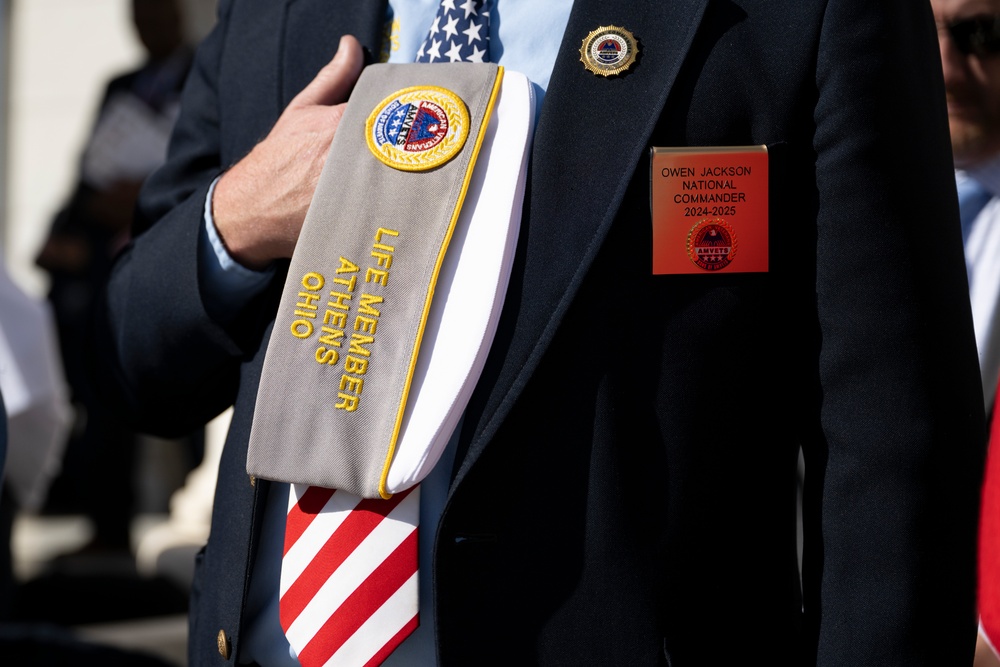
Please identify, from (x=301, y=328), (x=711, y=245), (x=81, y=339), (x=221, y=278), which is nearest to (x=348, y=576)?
(x=301, y=328)

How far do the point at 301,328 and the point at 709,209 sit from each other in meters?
0.53

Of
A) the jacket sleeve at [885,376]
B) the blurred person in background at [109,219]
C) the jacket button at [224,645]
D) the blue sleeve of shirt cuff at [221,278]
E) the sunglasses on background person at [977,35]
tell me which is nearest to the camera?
the jacket sleeve at [885,376]

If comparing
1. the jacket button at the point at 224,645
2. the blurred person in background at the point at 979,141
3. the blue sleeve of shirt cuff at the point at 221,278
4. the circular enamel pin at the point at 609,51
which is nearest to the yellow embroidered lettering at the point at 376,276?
the blue sleeve of shirt cuff at the point at 221,278

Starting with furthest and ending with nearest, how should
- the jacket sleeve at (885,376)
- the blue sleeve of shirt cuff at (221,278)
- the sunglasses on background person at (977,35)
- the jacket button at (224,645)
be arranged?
1. the sunglasses on background person at (977,35)
2. the blue sleeve of shirt cuff at (221,278)
3. the jacket button at (224,645)
4. the jacket sleeve at (885,376)

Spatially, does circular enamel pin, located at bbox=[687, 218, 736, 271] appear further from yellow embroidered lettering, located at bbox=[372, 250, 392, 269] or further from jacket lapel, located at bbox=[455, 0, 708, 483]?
yellow embroidered lettering, located at bbox=[372, 250, 392, 269]

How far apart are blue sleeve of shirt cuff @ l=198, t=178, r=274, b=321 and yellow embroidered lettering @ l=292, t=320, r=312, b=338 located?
202mm

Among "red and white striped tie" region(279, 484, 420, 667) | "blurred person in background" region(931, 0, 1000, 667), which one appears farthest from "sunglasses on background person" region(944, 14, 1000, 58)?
"red and white striped tie" region(279, 484, 420, 667)

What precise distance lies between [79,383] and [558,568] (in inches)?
163

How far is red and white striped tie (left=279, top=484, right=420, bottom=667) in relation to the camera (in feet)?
4.69

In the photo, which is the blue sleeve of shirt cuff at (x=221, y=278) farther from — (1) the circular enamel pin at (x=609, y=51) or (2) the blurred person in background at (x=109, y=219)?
(2) the blurred person in background at (x=109, y=219)

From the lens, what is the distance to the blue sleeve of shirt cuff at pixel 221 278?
162cm

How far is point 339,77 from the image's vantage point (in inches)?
60.6

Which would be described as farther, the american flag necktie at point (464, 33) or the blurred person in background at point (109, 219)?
the blurred person in background at point (109, 219)

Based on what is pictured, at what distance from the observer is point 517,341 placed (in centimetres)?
139
